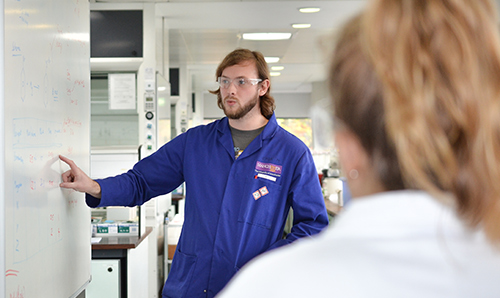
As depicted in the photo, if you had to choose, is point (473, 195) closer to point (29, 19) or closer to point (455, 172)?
point (455, 172)

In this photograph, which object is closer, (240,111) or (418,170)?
(418,170)

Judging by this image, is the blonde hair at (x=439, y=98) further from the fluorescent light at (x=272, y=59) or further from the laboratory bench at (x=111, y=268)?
the fluorescent light at (x=272, y=59)

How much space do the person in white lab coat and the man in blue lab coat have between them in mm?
1446

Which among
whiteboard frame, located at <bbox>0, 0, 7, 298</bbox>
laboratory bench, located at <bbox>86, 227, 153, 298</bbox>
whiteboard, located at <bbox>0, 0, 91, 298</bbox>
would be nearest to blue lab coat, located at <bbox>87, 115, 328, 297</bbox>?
whiteboard, located at <bbox>0, 0, 91, 298</bbox>

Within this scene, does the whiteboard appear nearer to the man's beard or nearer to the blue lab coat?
the blue lab coat

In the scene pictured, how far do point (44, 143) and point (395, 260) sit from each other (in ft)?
4.45

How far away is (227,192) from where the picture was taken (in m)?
2.03

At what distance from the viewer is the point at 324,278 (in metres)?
0.52

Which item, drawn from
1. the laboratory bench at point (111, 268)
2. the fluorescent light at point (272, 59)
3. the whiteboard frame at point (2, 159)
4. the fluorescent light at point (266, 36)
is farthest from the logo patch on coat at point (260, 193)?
the fluorescent light at point (272, 59)

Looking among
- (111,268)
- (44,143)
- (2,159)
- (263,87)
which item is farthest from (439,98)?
(111,268)

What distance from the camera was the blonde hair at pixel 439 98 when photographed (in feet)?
1.76

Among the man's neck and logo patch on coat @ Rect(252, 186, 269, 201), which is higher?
the man's neck

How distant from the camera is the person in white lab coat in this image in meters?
0.51

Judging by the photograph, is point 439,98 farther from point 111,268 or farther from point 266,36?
point 266,36
